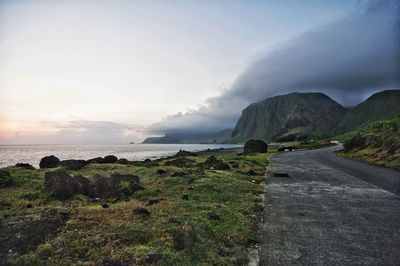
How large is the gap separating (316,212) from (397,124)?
47.2 m

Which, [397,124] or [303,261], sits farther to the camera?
[397,124]

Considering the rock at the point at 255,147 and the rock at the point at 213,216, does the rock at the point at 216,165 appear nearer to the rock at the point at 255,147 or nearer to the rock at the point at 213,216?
the rock at the point at 213,216

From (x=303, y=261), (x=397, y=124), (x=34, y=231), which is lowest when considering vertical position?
(x=303, y=261)

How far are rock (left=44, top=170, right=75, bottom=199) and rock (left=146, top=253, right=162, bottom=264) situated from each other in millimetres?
10122

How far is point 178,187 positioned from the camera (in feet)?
68.3

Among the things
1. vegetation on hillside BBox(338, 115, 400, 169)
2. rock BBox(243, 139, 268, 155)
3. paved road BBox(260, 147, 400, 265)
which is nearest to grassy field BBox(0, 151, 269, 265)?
paved road BBox(260, 147, 400, 265)

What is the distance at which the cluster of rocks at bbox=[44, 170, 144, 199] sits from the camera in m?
17.7

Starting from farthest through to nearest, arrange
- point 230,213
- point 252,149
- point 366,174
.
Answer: point 252,149 → point 366,174 → point 230,213

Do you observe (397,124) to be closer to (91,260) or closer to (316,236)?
(316,236)

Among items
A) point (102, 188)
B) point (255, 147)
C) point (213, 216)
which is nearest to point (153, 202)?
point (213, 216)

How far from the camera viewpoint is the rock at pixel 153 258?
902 centimetres

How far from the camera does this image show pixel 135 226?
11.7 m

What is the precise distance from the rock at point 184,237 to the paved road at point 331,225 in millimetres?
2405

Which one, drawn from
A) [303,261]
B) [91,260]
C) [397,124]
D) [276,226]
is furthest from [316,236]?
[397,124]
